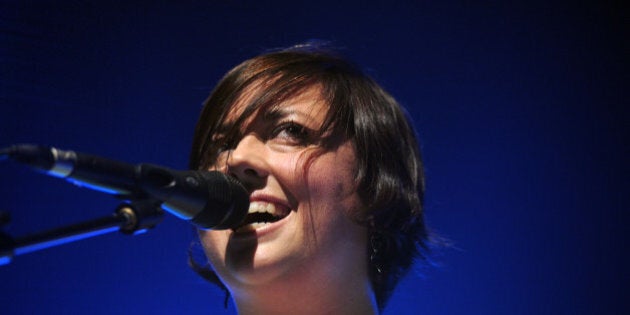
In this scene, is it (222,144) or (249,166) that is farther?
(222,144)

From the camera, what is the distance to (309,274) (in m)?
0.98

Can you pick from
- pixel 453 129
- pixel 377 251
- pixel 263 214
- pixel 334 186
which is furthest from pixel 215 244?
pixel 453 129

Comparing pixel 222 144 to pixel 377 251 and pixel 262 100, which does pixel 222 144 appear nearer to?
pixel 262 100

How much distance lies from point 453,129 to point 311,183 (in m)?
0.81

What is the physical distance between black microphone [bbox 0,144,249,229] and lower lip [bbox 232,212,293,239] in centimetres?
11

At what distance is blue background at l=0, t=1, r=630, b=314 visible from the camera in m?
1.53

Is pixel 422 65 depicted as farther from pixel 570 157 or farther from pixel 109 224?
pixel 109 224

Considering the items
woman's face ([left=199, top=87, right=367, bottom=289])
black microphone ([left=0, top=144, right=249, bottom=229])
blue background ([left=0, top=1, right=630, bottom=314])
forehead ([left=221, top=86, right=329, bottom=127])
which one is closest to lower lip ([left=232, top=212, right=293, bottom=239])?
woman's face ([left=199, top=87, right=367, bottom=289])

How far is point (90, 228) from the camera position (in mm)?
608

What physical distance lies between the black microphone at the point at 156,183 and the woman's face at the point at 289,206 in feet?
0.41

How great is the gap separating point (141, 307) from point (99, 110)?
57 centimetres

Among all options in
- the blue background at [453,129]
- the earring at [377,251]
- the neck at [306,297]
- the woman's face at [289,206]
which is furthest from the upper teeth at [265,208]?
the blue background at [453,129]

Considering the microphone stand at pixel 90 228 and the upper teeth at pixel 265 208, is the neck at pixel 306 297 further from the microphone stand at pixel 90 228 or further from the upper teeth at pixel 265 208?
the microphone stand at pixel 90 228

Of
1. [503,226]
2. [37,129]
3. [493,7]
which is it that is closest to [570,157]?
[503,226]
